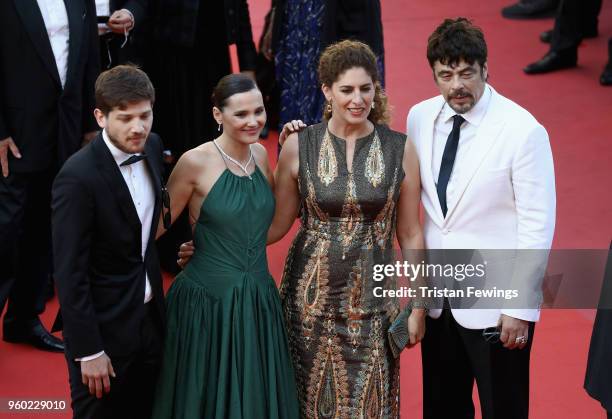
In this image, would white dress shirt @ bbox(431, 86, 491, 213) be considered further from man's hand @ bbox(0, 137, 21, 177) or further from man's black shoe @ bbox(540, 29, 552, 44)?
man's black shoe @ bbox(540, 29, 552, 44)

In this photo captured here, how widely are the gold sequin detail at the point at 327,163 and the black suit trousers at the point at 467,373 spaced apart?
1.91 ft

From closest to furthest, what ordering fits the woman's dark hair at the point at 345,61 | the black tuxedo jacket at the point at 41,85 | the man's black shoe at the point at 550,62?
1. the woman's dark hair at the point at 345,61
2. the black tuxedo jacket at the point at 41,85
3. the man's black shoe at the point at 550,62

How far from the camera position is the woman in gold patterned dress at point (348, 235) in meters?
3.39

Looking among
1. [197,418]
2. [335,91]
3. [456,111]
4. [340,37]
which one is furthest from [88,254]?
[340,37]

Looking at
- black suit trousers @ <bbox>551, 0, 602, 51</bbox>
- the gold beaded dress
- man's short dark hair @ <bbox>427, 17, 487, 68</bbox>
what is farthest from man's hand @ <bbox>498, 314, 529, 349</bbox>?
black suit trousers @ <bbox>551, 0, 602, 51</bbox>

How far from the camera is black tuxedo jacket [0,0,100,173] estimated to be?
4.05m

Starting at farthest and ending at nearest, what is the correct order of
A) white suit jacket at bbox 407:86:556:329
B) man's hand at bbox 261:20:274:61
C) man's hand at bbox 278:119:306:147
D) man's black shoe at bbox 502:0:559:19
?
1. man's black shoe at bbox 502:0:559:19
2. man's hand at bbox 261:20:274:61
3. man's hand at bbox 278:119:306:147
4. white suit jacket at bbox 407:86:556:329

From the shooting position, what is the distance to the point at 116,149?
3107mm

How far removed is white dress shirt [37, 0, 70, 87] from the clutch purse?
5.70ft

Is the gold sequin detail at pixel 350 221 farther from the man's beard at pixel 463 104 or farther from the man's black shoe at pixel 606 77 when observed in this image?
the man's black shoe at pixel 606 77

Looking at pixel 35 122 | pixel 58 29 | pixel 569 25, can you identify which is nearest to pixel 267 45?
pixel 58 29

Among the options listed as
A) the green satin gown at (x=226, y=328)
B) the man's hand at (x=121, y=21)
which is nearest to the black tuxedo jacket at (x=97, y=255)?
the green satin gown at (x=226, y=328)

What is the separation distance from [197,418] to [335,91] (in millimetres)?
1146

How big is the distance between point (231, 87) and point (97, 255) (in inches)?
27.5
